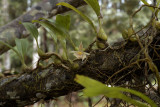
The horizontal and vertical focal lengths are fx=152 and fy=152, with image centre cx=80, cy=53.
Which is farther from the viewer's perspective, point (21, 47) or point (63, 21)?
point (21, 47)

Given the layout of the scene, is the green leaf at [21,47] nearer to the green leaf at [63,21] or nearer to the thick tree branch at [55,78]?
the thick tree branch at [55,78]

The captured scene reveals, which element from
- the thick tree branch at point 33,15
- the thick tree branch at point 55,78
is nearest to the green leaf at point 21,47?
the thick tree branch at point 55,78

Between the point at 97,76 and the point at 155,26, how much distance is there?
33cm

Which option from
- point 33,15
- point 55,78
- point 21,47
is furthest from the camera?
point 33,15

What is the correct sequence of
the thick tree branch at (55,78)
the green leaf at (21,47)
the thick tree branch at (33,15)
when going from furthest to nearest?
1. the thick tree branch at (33,15)
2. the green leaf at (21,47)
3. the thick tree branch at (55,78)

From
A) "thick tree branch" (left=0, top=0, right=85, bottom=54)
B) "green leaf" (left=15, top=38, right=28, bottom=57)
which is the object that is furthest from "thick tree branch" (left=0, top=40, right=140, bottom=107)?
"thick tree branch" (left=0, top=0, right=85, bottom=54)

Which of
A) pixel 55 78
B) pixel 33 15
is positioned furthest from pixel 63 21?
pixel 33 15

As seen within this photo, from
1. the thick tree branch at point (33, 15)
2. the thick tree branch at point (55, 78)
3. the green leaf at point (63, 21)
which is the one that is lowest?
the thick tree branch at point (55, 78)

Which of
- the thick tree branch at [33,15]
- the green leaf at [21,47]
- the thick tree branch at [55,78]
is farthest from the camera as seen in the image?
the thick tree branch at [33,15]

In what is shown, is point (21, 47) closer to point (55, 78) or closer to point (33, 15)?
point (55, 78)

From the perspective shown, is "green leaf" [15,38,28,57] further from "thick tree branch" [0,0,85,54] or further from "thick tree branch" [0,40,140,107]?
"thick tree branch" [0,0,85,54]

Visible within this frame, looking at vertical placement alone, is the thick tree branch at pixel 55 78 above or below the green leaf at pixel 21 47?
below

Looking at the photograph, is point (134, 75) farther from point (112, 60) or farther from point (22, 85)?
point (22, 85)

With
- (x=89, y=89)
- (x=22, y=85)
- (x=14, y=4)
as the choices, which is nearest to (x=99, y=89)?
(x=89, y=89)
